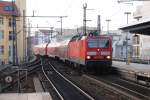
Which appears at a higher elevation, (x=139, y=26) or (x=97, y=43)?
(x=139, y=26)

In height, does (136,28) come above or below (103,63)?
above

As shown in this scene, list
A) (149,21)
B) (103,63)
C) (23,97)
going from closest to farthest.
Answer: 1. (23,97)
2. (149,21)
3. (103,63)

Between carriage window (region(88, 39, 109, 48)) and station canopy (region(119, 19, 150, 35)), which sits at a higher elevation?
station canopy (region(119, 19, 150, 35))

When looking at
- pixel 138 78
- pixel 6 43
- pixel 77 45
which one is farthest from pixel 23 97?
pixel 6 43

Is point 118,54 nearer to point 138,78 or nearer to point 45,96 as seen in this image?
point 138,78

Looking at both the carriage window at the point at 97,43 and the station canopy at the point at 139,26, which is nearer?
the station canopy at the point at 139,26

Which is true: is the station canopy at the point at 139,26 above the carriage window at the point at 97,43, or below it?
above

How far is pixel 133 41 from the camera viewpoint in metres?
95.9

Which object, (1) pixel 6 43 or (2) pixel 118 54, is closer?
(1) pixel 6 43

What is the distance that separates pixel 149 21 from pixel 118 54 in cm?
7461

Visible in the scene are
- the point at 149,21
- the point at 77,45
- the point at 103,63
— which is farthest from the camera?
the point at 77,45

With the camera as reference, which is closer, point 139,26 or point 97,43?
point 139,26

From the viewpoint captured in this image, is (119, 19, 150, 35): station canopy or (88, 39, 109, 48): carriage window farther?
(88, 39, 109, 48): carriage window

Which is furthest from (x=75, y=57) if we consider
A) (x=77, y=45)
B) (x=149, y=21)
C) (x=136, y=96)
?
(x=136, y=96)
